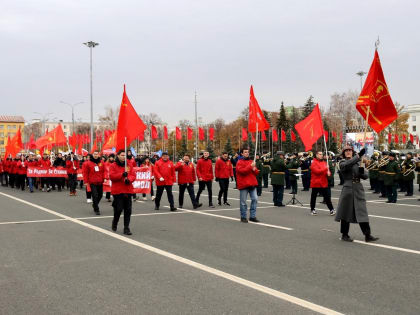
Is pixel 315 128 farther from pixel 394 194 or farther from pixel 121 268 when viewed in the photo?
pixel 121 268

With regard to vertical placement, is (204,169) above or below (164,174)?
above

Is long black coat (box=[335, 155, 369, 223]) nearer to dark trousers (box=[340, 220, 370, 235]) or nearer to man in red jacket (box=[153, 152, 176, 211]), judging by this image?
dark trousers (box=[340, 220, 370, 235])

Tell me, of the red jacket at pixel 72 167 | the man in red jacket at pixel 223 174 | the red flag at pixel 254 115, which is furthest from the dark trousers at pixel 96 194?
the red jacket at pixel 72 167

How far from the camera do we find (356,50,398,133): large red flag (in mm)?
9953

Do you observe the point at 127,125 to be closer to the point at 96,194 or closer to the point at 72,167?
the point at 96,194

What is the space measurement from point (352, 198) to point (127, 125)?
17.3 ft

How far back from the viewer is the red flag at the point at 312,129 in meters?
Result: 14.8

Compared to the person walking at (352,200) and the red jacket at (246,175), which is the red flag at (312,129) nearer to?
the red jacket at (246,175)

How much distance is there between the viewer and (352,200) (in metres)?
8.52

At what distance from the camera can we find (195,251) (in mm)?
7691

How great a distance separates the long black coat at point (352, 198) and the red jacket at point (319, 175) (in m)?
4.36

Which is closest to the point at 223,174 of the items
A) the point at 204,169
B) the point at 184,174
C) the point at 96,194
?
the point at 204,169

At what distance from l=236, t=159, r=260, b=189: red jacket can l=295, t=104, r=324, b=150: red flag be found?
4237 mm

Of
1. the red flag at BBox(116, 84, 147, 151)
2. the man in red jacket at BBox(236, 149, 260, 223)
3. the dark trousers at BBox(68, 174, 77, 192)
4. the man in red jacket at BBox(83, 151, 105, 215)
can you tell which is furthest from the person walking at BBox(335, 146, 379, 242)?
the dark trousers at BBox(68, 174, 77, 192)
